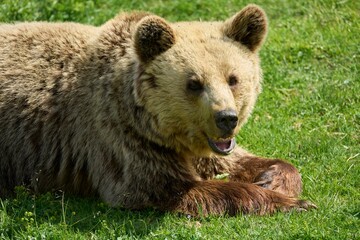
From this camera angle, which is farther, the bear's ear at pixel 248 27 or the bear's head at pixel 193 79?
the bear's ear at pixel 248 27

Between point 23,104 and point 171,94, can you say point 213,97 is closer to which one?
point 171,94

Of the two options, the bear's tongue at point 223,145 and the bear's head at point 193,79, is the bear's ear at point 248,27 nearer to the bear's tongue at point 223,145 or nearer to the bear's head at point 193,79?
the bear's head at point 193,79

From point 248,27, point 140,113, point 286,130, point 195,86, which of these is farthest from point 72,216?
point 286,130

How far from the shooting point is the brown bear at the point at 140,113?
736 cm

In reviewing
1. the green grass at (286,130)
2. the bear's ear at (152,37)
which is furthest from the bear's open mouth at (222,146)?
the bear's ear at (152,37)

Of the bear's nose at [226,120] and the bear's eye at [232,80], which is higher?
the bear's eye at [232,80]

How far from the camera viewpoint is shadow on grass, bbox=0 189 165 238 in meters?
6.91

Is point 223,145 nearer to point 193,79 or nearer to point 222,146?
point 222,146

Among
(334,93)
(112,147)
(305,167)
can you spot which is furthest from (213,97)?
(334,93)

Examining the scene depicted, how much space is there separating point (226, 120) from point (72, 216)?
4.90ft

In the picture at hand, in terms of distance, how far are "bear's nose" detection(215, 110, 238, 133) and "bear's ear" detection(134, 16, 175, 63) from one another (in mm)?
887

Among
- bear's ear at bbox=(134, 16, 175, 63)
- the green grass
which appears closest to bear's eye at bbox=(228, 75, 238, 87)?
bear's ear at bbox=(134, 16, 175, 63)

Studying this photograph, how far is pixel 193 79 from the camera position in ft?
23.9

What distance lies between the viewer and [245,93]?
24.6 ft
